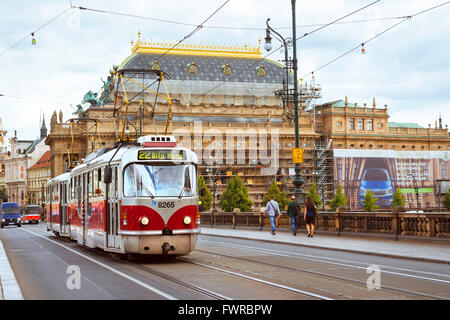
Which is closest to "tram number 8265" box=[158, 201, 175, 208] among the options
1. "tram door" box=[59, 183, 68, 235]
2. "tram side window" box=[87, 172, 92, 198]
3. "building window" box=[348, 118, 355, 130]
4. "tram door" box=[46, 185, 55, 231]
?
"tram side window" box=[87, 172, 92, 198]

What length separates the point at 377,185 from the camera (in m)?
98.3

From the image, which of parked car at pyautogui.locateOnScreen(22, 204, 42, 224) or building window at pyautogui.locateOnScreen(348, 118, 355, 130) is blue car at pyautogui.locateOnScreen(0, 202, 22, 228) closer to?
parked car at pyautogui.locateOnScreen(22, 204, 42, 224)

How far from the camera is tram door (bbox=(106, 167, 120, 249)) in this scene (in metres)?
16.0

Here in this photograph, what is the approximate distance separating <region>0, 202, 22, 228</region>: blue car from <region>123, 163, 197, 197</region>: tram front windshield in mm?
48366

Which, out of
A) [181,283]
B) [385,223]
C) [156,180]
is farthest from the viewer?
[385,223]

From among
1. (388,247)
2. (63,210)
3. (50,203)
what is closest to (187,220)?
(388,247)

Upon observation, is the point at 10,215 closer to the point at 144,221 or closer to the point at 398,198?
the point at 144,221

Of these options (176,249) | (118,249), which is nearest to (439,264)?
(176,249)

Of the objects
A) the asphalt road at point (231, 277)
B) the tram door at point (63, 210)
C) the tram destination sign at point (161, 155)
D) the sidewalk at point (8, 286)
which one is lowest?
the asphalt road at point (231, 277)

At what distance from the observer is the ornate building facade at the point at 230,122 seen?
9819 centimetres

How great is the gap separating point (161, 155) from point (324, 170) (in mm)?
89829

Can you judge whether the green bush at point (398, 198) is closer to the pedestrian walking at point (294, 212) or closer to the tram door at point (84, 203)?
the pedestrian walking at point (294, 212)

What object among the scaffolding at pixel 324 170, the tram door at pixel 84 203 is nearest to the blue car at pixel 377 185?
the scaffolding at pixel 324 170
